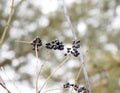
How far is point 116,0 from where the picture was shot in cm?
371

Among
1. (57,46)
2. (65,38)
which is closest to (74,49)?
(57,46)

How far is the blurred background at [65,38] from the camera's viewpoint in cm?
237

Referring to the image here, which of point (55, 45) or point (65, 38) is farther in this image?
point (65, 38)

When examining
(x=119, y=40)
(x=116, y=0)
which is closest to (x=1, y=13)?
(x=119, y=40)

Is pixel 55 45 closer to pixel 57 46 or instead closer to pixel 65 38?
pixel 57 46

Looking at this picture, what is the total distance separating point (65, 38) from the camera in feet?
10.7

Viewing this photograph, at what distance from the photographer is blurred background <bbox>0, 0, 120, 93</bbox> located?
2.37 m

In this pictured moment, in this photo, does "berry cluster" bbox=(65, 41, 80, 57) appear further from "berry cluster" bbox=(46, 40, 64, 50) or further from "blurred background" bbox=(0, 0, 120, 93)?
"blurred background" bbox=(0, 0, 120, 93)

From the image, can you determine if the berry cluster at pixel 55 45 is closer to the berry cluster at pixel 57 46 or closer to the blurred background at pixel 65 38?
the berry cluster at pixel 57 46

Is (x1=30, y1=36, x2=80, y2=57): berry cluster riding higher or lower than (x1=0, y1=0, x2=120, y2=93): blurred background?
lower

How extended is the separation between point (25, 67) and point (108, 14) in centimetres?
117

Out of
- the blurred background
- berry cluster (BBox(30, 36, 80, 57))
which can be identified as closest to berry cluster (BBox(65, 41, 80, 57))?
berry cluster (BBox(30, 36, 80, 57))

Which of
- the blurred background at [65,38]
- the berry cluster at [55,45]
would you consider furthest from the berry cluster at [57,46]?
the blurred background at [65,38]

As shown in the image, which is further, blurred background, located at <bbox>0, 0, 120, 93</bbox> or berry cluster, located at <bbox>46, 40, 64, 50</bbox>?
blurred background, located at <bbox>0, 0, 120, 93</bbox>
